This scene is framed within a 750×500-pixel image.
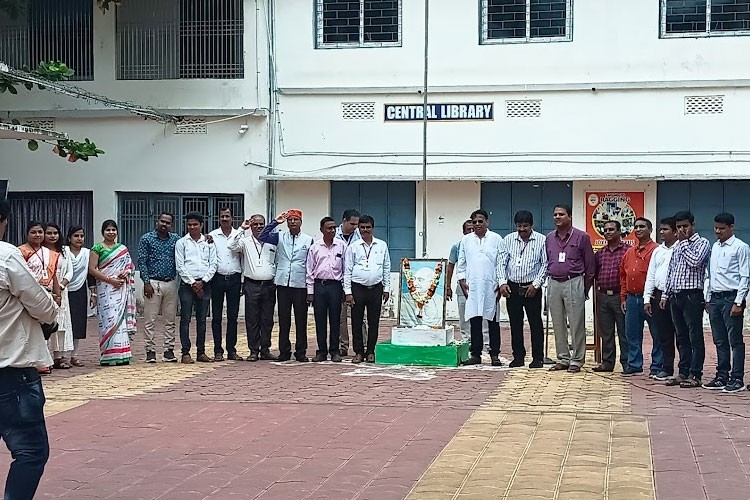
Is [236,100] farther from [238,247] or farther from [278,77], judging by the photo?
[238,247]

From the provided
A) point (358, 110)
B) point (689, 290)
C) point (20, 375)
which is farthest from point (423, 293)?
point (20, 375)

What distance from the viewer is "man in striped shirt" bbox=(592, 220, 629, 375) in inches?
492

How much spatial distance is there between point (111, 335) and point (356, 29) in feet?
26.8

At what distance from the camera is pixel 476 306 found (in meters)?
13.1

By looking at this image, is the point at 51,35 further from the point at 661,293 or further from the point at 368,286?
the point at 661,293

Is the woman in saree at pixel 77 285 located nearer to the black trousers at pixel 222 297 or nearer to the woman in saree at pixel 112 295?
the woman in saree at pixel 112 295

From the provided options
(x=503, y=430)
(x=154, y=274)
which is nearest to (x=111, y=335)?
(x=154, y=274)

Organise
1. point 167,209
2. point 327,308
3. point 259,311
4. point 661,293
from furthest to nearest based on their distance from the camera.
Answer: point 167,209 < point 259,311 < point 327,308 < point 661,293

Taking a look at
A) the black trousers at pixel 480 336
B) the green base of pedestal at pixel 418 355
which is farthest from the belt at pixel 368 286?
the black trousers at pixel 480 336

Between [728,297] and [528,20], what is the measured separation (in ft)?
28.8

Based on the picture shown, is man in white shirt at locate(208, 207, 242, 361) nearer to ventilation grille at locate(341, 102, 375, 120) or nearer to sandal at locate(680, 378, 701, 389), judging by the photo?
sandal at locate(680, 378, 701, 389)

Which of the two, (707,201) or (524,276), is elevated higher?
(707,201)

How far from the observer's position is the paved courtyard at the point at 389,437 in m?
6.85

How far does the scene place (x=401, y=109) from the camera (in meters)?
18.8
